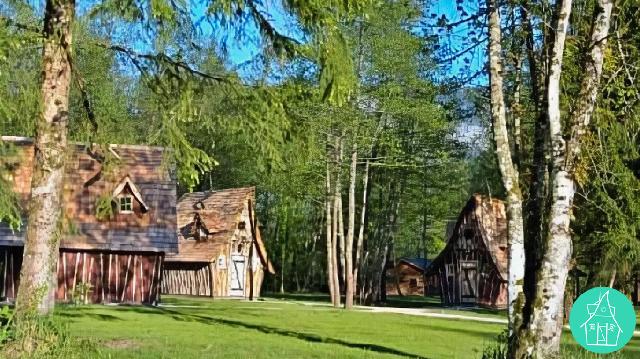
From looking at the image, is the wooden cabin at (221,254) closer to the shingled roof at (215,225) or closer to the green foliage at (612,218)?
the shingled roof at (215,225)

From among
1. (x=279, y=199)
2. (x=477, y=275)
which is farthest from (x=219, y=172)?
(x=477, y=275)

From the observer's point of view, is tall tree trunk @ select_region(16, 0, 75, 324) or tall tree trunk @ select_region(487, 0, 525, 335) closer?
tall tree trunk @ select_region(16, 0, 75, 324)

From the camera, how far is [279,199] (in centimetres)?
6097

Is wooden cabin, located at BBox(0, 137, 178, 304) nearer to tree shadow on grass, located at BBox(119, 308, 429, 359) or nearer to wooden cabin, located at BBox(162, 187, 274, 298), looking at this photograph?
tree shadow on grass, located at BBox(119, 308, 429, 359)

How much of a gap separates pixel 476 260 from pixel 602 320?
3987cm

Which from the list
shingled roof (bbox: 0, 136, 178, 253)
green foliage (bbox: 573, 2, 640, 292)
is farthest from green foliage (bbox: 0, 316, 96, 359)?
shingled roof (bbox: 0, 136, 178, 253)

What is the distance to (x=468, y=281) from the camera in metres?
46.8

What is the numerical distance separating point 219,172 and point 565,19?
5519 centimetres

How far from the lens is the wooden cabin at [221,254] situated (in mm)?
46903

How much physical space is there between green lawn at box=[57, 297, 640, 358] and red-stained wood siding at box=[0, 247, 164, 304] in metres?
3.89

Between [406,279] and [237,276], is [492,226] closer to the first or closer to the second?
[237,276]

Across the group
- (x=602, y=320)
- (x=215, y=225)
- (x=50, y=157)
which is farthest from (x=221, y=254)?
(x=602, y=320)

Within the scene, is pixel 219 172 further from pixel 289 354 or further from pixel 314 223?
pixel 289 354

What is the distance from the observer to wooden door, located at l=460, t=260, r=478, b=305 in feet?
152
